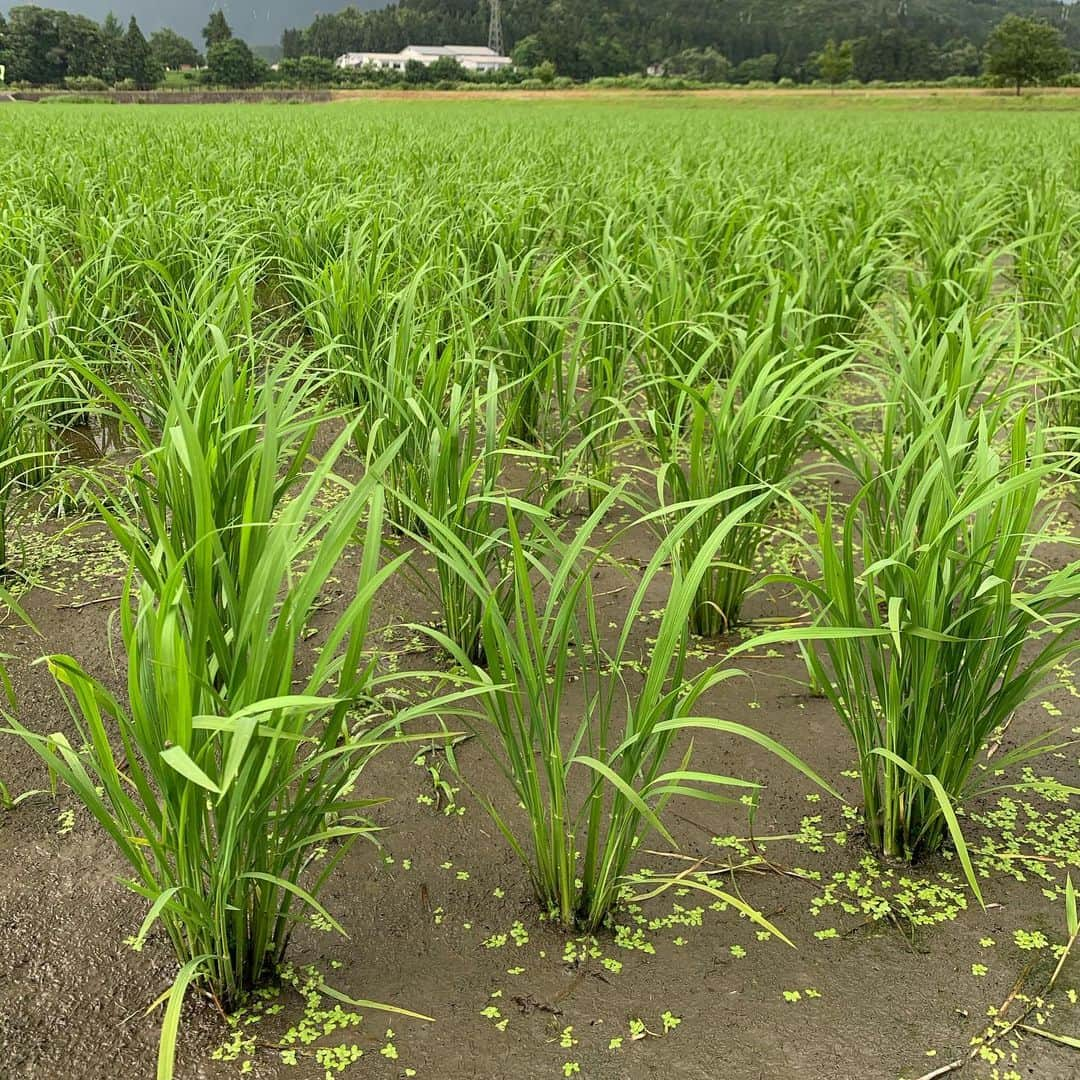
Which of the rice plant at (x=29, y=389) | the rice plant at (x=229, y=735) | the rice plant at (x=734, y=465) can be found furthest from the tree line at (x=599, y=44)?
the rice plant at (x=229, y=735)

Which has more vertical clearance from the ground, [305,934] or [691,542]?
[691,542]

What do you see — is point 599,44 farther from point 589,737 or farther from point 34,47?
point 589,737

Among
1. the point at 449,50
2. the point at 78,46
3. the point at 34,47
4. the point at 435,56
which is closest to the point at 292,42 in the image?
the point at 435,56

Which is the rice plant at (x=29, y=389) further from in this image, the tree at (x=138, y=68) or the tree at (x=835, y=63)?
the tree at (x=138, y=68)

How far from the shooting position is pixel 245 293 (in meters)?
2.55

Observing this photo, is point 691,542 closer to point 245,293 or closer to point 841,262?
point 245,293

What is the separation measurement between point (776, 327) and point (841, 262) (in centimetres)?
105

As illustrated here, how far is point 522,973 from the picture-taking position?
3.84 ft

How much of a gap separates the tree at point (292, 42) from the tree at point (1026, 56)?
218ft

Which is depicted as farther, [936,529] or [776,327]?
[776,327]

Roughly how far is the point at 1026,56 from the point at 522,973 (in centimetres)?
4917

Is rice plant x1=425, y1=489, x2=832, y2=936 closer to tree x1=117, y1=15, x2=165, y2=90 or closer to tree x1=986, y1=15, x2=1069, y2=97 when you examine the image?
tree x1=986, y1=15, x2=1069, y2=97

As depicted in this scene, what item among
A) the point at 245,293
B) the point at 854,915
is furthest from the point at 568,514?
the point at 854,915

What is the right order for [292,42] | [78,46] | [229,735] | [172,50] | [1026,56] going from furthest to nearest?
1. [292,42]
2. [172,50]
3. [78,46]
4. [1026,56]
5. [229,735]
